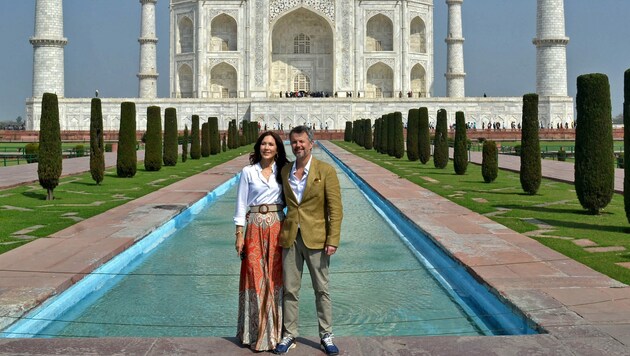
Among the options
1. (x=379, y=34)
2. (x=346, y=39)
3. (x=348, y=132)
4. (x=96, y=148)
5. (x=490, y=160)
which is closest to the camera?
(x=96, y=148)

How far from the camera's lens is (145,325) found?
4098mm

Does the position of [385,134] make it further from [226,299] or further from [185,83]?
[185,83]

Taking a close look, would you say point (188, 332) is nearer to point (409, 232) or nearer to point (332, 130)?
point (409, 232)

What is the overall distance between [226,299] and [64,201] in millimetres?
5468

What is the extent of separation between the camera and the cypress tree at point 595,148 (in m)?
7.79

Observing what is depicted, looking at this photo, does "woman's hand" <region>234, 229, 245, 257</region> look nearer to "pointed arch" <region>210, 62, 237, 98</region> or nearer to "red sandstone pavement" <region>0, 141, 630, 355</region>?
"red sandstone pavement" <region>0, 141, 630, 355</region>

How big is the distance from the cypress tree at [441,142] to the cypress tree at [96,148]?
6714 mm

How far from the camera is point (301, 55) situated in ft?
137

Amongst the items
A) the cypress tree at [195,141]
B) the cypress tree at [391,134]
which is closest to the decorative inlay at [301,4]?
→ the cypress tree at [391,134]

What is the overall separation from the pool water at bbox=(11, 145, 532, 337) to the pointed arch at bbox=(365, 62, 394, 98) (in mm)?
33978

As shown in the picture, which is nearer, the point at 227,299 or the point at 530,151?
the point at 227,299

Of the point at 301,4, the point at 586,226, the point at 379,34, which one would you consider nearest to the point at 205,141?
the point at 586,226

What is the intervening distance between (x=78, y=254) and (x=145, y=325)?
5.32 ft

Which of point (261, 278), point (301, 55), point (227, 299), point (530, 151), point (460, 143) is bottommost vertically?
point (227, 299)
